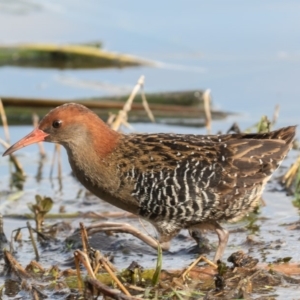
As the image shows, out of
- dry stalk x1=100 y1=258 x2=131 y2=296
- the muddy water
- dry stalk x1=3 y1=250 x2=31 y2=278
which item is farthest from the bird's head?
dry stalk x1=100 y1=258 x2=131 y2=296

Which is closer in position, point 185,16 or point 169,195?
point 169,195

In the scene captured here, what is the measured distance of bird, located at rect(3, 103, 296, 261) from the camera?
22.0 ft

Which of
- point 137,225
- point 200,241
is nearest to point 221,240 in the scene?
point 200,241

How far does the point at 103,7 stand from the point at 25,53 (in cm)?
223

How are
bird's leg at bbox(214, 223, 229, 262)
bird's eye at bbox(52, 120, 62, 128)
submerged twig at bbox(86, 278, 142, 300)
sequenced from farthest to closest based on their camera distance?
bird's eye at bbox(52, 120, 62, 128)
bird's leg at bbox(214, 223, 229, 262)
submerged twig at bbox(86, 278, 142, 300)

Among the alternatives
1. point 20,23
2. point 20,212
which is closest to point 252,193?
point 20,212

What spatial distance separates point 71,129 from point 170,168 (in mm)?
779

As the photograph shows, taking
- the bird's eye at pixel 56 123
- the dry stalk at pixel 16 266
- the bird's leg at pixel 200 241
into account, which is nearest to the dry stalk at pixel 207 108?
the bird's leg at pixel 200 241

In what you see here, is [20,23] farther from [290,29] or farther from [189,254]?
[189,254]

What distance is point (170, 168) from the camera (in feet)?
22.1

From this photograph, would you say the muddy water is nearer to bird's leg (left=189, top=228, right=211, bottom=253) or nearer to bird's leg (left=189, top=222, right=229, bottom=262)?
bird's leg (left=189, top=228, right=211, bottom=253)

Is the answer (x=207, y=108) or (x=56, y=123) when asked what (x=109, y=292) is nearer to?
(x=56, y=123)

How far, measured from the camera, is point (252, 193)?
688cm

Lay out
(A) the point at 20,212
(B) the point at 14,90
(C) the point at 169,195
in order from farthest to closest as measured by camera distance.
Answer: (B) the point at 14,90 < (A) the point at 20,212 < (C) the point at 169,195
